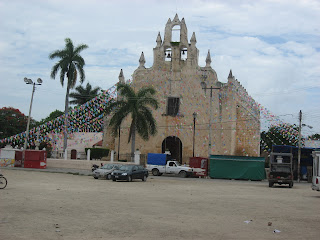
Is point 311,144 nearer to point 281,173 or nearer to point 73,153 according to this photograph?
point 73,153

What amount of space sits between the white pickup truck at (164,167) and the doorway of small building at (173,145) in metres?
9.76

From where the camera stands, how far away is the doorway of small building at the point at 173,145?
5041 cm

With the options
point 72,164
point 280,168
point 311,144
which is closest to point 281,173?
point 280,168

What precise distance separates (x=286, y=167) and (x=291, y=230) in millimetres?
20557

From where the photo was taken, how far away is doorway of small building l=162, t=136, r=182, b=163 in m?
50.4

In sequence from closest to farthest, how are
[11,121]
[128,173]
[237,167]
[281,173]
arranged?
[128,173]
[281,173]
[237,167]
[11,121]

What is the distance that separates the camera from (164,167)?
39.8 m

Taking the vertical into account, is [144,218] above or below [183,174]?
below

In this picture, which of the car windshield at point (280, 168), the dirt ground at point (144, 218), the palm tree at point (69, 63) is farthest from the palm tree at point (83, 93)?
the dirt ground at point (144, 218)

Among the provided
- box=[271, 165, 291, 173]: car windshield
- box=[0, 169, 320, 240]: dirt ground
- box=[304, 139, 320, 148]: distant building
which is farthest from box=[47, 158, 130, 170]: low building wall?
box=[304, 139, 320, 148]: distant building

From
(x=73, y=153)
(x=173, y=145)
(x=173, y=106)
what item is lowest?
(x=73, y=153)

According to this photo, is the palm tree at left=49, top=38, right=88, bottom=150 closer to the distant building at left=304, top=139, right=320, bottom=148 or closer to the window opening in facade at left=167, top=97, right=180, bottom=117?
the window opening in facade at left=167, top=97, right=180, bottom=117

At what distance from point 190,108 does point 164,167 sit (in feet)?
37.3

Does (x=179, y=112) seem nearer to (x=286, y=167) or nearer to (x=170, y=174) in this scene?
(x=170, y=174)
